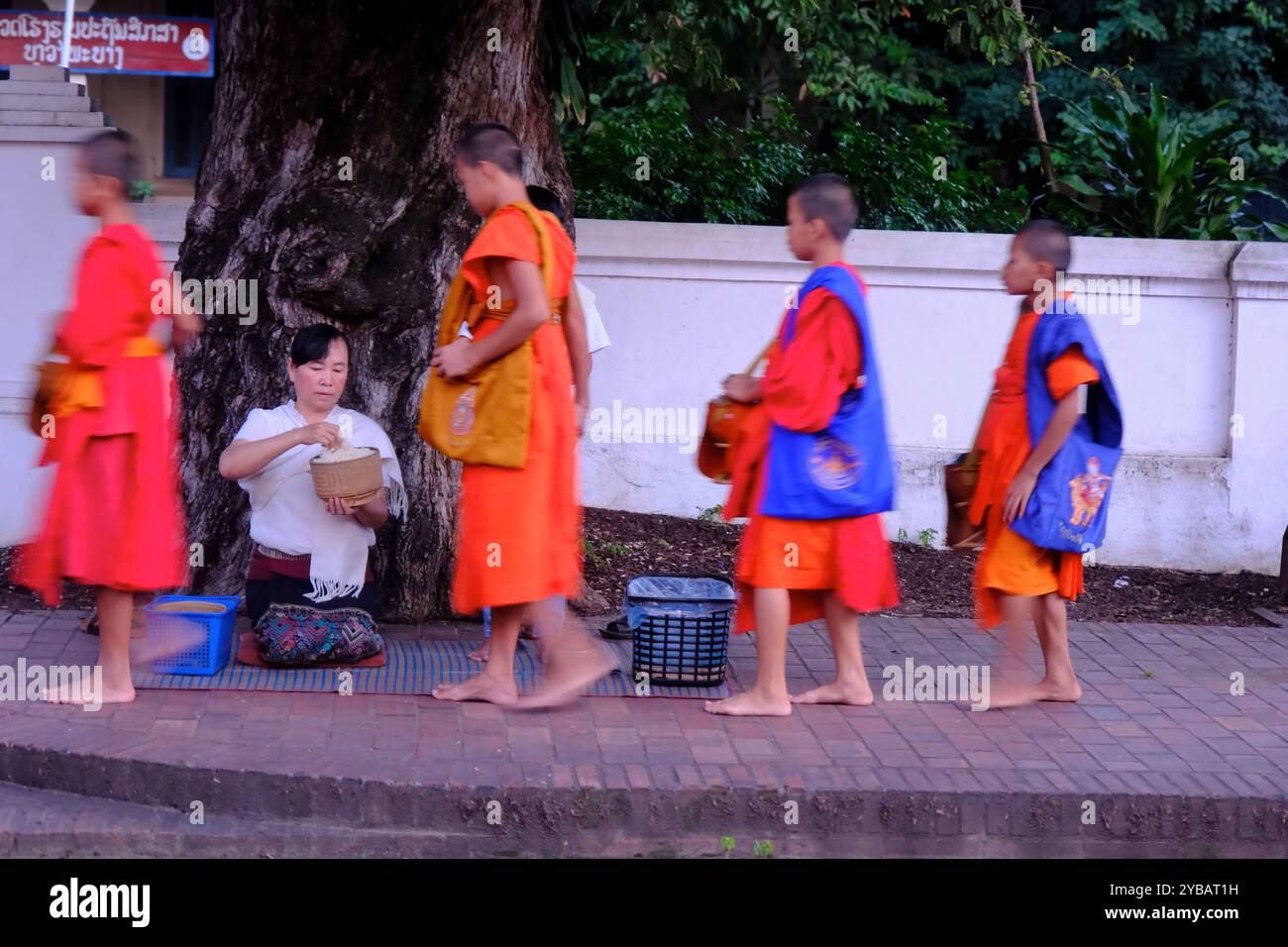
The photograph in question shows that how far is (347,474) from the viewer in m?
5.40

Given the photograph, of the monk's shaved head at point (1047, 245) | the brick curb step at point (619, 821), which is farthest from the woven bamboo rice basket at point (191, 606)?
the monk's shaved head at point (1047, 245)

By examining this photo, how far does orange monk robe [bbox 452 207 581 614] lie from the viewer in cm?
503

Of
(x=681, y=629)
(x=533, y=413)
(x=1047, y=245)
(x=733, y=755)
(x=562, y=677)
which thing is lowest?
(x=733, y=755)

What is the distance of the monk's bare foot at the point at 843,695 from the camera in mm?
5508

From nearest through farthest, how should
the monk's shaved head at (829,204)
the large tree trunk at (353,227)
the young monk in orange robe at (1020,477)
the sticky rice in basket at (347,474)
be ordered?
the monk's shaved head at (829,204) < the young monk in orange robe at (1020,477) < the sticky rice in basket at (347,474) < the large tree trunk at (353,227)

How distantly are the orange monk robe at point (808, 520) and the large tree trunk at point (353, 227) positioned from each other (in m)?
1.75

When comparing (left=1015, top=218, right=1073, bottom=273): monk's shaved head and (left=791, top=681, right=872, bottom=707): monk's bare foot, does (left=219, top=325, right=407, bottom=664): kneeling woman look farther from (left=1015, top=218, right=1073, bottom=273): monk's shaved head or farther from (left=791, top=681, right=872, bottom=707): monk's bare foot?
(left=1015, top=218, right=1073, bottom=273): monk's shaved head

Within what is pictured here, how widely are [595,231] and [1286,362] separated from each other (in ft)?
12.4

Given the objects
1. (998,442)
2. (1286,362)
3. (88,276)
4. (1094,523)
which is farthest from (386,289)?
(1286,362)

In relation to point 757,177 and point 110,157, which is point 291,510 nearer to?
point 110,157

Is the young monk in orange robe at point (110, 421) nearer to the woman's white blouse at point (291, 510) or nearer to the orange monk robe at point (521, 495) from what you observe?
the woman's white blouse at point (291, 510)

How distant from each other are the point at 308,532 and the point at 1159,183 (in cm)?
598

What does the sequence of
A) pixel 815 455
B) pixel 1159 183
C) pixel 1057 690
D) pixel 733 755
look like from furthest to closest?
pixel 1159 183 → pixel 1057 690 → pixel 815 455 → pixel 733 755

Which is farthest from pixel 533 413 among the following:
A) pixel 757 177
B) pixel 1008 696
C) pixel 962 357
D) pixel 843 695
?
pixel 757 177
